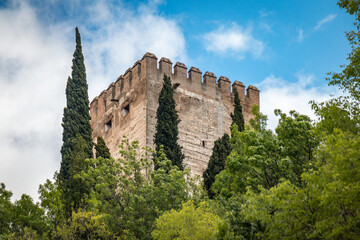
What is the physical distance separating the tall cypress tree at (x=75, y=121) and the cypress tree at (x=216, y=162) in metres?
6.30

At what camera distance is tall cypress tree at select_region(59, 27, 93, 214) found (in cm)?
3759

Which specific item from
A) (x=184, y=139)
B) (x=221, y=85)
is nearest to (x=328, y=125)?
(x=184, y=139)

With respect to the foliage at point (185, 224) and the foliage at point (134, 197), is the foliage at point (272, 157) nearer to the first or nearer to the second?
the foliage at point (185, 224)

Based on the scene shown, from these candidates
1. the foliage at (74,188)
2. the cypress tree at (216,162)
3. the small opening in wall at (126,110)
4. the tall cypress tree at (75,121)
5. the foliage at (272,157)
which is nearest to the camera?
the foliage at (272,157)

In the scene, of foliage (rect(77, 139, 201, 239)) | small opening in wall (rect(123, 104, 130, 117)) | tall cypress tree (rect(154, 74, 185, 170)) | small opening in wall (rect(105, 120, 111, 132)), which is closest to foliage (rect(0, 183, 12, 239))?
foliage (rect(77, 139, 201, 239))

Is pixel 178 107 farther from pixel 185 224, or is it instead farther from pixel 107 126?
pixel 185 224

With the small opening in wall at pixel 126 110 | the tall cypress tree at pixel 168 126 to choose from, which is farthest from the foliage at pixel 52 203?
the small opening in wall at pixel 126 110

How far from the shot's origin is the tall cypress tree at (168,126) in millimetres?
38500

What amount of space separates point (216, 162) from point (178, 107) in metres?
8.02

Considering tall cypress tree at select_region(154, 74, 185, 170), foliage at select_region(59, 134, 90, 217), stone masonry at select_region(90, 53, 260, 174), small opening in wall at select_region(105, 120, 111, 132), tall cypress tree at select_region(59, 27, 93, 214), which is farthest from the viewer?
small opening in wall at select_region(105, 120, 111, 132)

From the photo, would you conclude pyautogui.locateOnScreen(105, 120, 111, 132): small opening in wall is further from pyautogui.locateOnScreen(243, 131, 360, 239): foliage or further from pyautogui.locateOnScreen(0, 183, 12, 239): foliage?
pyautogui.locateOnScreen(243, 131, 360, 239): foliage

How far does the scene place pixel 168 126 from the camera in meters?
40.5

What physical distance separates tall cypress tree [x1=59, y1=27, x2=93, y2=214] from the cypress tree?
6.30 m

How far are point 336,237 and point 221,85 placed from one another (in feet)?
92.5
